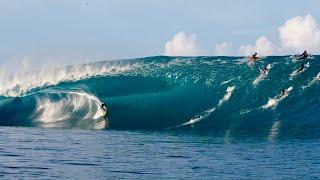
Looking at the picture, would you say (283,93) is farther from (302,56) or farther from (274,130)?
(274,130)

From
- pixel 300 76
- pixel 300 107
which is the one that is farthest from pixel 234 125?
pixel 300 76

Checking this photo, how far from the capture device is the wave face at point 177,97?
27.0 metres

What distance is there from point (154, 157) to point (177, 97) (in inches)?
609

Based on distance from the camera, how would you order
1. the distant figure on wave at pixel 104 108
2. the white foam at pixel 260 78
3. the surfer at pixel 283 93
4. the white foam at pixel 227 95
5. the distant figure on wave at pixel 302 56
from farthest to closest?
the distant figure on wave at pixel 302 56 < the white foam at pixel 260 78 < the surfer at pixel 283 93 < the white foam at pixel 227 95 < the distant figure on wave at pixel 104 108

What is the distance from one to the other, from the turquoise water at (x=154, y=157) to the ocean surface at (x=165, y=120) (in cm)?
3

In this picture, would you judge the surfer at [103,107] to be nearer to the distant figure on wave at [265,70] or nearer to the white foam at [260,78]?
the white foam at [260,78]

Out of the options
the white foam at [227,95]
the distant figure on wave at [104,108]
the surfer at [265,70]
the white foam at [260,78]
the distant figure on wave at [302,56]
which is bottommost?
the distant figure on wave at [104,108]

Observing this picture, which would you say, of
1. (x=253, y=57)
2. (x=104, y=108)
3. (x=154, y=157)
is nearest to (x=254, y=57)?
(x=253, y=57)

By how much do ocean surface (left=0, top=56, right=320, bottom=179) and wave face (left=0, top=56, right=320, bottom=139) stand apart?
0.18 feet

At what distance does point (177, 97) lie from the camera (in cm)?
3177

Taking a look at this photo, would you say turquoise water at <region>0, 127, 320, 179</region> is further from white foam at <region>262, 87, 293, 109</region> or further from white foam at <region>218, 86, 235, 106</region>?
white foam at <region>218, 86, 235, 106</region>

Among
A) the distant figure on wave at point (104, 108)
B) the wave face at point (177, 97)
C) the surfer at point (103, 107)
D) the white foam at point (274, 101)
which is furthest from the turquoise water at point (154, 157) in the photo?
the white foam at point (274, 101)

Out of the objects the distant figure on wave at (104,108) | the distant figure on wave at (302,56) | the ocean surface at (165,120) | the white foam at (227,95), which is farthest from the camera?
the distant figure on wave at (302,56)

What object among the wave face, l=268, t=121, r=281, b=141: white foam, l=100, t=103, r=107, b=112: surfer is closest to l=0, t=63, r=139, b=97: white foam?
the wave face
